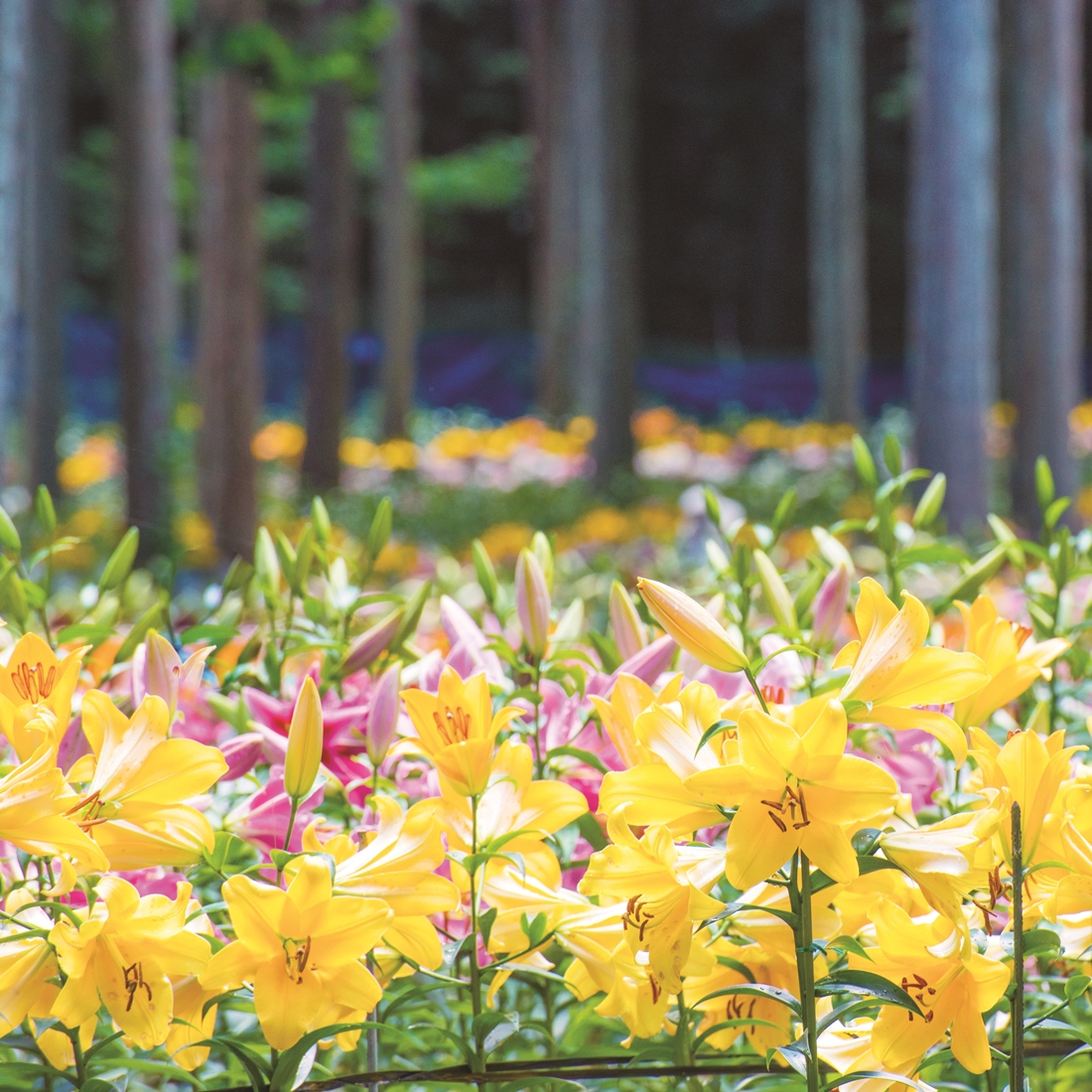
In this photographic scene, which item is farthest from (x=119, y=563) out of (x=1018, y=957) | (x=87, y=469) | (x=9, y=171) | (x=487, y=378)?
(x=487, y=378)

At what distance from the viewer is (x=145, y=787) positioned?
81 centimetres

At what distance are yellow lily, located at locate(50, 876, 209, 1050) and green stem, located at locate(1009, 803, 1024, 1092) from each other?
44 centimetres

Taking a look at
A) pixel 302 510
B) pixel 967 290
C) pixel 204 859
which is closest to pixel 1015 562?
pixel 204 859

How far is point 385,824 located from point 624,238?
661 centimetres

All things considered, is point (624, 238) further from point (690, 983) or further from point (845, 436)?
point (690, 983)

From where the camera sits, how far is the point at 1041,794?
0.79 meters

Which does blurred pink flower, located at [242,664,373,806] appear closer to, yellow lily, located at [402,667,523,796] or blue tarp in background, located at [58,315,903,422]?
yellow lily, located at [402,667,523,796]

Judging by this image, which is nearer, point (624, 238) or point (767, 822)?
point (767, 822)

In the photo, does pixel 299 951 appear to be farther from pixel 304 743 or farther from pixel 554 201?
pixel 554 201

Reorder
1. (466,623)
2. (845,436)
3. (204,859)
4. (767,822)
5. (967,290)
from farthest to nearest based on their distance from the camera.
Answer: (845,436), (967,290), (466,623), (204,859), (767,822)

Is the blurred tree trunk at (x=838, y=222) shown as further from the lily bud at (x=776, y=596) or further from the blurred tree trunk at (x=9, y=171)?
the lily bud at (x=776, y=596)

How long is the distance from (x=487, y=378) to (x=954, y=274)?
15.4 metres

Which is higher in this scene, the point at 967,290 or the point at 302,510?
the point at 967,290

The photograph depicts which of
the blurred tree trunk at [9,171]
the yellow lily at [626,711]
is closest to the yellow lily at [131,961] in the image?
the yellow lily at [626,711]
